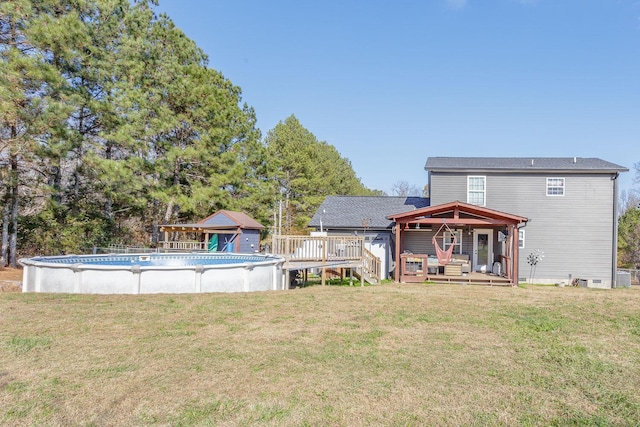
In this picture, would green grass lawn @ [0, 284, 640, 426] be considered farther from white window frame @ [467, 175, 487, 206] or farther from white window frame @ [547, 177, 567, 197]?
white window frame @ [547, 177, 567, 197]

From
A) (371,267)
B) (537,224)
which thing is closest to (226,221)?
(371,267)

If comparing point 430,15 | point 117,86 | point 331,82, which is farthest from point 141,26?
point 430,15

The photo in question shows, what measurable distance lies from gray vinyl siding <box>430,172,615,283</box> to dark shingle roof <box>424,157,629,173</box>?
34cm

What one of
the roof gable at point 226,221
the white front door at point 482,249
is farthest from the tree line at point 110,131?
the white front door at point 482,249

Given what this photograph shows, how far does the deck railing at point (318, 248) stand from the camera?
11.7 metres

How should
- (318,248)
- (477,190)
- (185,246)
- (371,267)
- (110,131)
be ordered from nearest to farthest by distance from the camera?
(318,248), (371,267), (477,190), (110,131), (185,246)

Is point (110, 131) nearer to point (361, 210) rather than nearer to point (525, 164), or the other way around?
point (361, 210)

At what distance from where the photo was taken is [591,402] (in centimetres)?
357

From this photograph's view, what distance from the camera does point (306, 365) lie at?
4391 millimetres

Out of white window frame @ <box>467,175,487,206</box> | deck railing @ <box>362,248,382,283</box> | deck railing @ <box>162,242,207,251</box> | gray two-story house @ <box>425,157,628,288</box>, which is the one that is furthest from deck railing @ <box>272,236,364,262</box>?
deck railing @ <box>162,242,207,251</box>

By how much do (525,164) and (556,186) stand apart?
5.12 ft

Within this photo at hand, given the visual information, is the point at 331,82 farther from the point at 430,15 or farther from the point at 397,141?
the point at 397,141

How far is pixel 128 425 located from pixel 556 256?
17584 millimetres

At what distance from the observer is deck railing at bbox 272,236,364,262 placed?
461 inches
